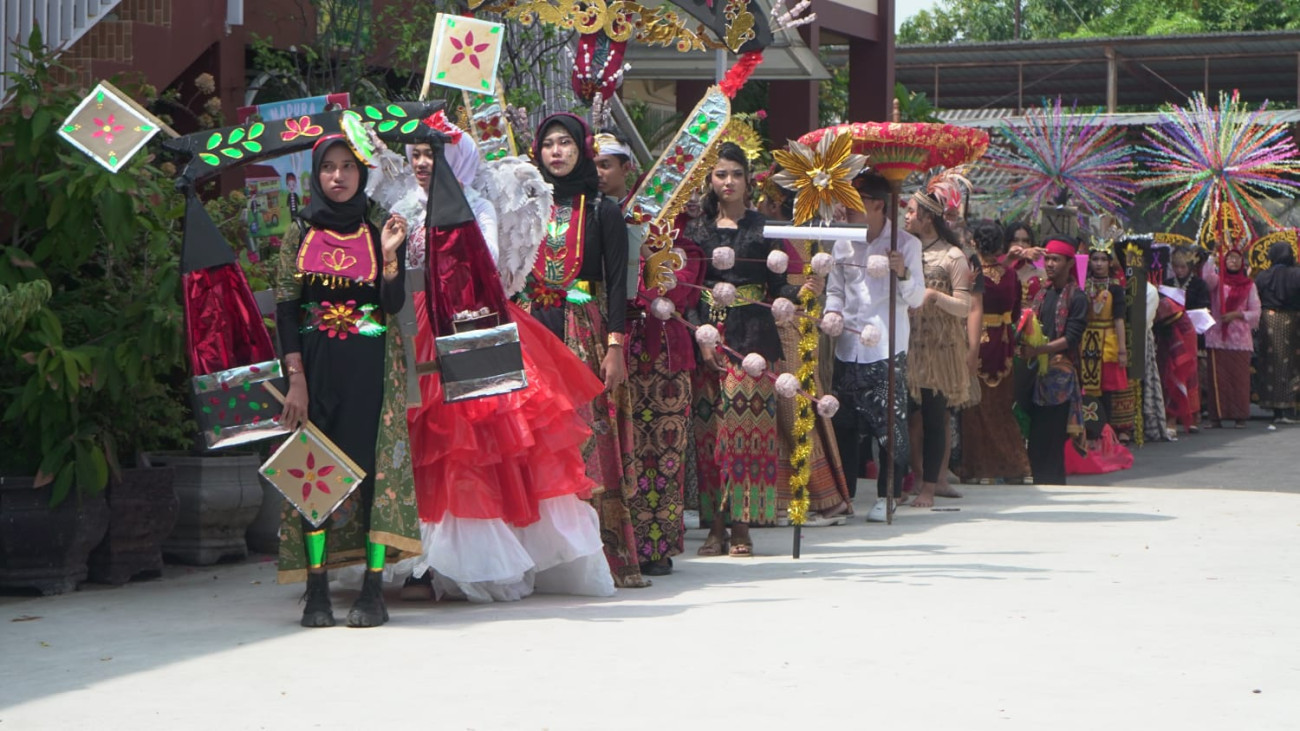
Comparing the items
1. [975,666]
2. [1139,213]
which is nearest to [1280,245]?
[1139,213]

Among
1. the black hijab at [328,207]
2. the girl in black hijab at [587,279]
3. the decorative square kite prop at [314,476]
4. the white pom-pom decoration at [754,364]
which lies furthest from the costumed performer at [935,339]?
the decorative square kite prop at [314,476]

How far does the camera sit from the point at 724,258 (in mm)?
8141

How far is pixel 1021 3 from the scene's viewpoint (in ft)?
178

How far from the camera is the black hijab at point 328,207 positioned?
6.41 m

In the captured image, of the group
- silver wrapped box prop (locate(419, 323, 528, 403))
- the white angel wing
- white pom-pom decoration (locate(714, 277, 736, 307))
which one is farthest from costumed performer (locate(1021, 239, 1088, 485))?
silver wrapped box prop (locate(419, 323, 528, 403))

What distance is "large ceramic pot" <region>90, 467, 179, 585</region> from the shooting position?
296 inches

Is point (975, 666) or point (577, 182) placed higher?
point (577, 182)

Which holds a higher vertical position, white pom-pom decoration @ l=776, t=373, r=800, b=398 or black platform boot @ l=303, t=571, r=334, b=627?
white pom-pom decoration @ l=776, t=373, r=800, b=398

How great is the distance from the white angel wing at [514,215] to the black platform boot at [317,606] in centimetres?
136

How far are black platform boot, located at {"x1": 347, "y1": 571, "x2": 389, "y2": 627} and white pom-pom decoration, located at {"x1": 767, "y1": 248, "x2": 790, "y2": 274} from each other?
2633 mm

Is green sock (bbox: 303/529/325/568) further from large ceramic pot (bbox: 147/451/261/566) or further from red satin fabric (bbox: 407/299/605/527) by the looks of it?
large ceramic pot (bbox: 147/451/261/566)

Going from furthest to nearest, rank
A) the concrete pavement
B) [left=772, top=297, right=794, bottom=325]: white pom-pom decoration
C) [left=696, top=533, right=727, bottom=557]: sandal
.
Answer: [left=696, top=533, right=727, bottom=557]: sandal, [left=772, top=297, right=794, bottom=325]: white pom-pom decoration, the concrete pavement

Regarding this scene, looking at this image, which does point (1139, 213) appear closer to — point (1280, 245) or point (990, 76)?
point (990, 76)

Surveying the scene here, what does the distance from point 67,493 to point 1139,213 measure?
22.7 m
